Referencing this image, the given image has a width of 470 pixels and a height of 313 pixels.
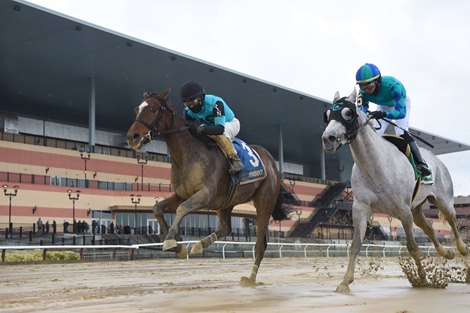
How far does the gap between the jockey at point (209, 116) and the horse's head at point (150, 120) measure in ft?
0.96

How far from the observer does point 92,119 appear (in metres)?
43.8

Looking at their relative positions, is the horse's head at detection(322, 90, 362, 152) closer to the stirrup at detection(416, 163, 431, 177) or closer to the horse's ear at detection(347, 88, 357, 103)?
the horse's ear at detection(347, 88, 357, 103)

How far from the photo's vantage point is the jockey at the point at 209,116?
7.29 meters

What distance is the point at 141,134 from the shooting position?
6629 millimetres

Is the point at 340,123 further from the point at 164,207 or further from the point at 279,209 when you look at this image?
the point at 279,209

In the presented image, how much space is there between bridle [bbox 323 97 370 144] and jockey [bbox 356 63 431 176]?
1.72 ft

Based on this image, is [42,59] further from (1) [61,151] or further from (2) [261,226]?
(2) [261,226]

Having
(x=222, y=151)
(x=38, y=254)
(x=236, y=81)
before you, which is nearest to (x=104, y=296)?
(x=222, y=151)

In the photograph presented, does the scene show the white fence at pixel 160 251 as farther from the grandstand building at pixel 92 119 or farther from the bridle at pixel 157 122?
the bridle at pixel 157 122

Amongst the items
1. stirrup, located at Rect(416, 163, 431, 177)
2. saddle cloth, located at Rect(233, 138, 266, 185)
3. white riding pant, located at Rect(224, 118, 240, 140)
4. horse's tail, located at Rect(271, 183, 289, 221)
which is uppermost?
white riding pant, located at Rect(224, 118, 240, 140)

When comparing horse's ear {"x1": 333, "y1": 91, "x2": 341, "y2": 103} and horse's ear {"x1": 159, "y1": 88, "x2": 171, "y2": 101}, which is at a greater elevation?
horse's ear {"x1": 159, "y1": 88, "x2": 171, "y2": 101}

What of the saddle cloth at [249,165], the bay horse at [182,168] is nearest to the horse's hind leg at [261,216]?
the saddle cloth at [249,165]

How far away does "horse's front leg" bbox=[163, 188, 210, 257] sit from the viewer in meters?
6.33

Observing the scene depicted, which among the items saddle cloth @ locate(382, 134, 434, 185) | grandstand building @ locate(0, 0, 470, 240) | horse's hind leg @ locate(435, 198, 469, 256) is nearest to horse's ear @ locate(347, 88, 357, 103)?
saddle cloth @ locate(382, 134, 434, 185)
